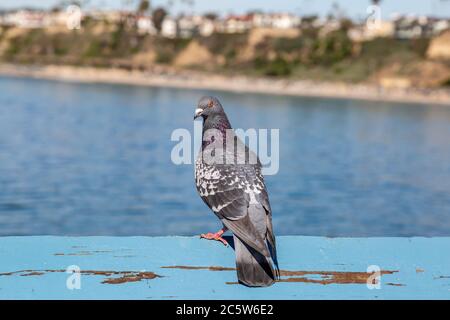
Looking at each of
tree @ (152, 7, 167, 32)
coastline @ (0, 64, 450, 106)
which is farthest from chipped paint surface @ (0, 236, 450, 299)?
tree @ (152, 7, 167, 32)

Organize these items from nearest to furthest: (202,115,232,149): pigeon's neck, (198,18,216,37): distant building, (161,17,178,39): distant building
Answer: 1. (202,115,232,149): pigeon's neck
2. (161,17,178,39): distant building
3. (198,18,216,37): distant building

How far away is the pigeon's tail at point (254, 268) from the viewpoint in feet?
10.7

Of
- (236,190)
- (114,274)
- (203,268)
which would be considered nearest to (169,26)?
(236,190)

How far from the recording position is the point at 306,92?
102m

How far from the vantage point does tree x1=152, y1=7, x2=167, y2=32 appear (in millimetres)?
129875

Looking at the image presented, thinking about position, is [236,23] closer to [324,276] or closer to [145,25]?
[145,25]

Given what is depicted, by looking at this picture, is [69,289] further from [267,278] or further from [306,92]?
[306,92]

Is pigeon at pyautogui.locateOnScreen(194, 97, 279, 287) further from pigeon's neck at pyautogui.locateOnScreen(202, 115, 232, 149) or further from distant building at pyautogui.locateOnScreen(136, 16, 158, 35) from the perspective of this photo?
distant building at pyautogui.locateOnScreen(136, 16, 158, 35)

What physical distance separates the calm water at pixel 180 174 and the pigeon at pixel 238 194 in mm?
Answer: 15095

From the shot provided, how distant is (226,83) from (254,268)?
103673 mm

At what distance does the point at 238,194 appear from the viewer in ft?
12.7

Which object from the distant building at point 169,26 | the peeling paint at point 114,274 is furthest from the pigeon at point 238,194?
the distant building at point 169,26

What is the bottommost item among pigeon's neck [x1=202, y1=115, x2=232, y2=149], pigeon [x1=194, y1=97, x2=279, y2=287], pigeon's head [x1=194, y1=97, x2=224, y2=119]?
pigeon [x1=194, y1=97, x2=279, y2=287]
